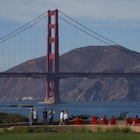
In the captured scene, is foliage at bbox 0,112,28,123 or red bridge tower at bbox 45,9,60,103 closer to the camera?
foliage at bbox 0,112,28,123

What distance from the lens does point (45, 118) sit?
87.6ft

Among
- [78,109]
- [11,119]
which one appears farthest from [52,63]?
[11,119]

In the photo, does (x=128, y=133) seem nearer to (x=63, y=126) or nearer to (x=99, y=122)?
(x=63, y=126)

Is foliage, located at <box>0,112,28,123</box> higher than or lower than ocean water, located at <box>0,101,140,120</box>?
lower

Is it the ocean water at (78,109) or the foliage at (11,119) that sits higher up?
the ocean water at (78,109)

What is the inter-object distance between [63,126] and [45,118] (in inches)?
131

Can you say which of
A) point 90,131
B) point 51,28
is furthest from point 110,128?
point 51,28

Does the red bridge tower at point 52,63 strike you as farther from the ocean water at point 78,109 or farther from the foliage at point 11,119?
the foliage at point 11,119

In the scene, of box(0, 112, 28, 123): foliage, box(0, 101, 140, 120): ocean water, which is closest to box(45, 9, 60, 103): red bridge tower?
box(0, 101, 140, 120): ocean water

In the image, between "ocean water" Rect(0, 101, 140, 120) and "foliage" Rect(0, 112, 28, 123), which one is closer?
"foliage" Rect(0, 112, 28, 123)

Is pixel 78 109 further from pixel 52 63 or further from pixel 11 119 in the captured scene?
pixel 11 119

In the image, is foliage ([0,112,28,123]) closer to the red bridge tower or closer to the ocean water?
the ocean water

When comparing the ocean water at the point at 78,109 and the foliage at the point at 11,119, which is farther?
the ocean water at the point at 78,109

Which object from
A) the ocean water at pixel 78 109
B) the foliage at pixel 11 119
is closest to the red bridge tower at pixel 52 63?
the ocean water at pixel 78 109
